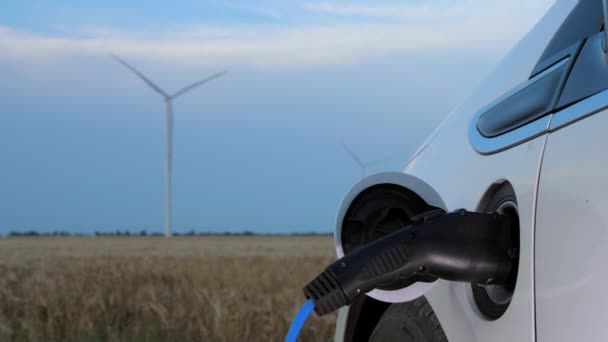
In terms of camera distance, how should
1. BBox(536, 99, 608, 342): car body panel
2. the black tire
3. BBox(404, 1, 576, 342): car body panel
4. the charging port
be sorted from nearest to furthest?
BBox(536, 99, 608, 342): car body panel → BBox(404, 1, 576, 342): car body panel → the charging port → the black tire

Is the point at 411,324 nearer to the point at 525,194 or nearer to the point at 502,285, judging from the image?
the point at 502,285

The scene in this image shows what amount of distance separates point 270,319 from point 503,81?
4.27 metres

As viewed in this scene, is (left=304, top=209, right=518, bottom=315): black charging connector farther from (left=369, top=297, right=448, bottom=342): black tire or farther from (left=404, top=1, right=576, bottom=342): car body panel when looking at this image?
(left=369, top=297, right=448, bottom=342): black tire

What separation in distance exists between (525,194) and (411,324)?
2.02 ft

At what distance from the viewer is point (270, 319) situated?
6.11m

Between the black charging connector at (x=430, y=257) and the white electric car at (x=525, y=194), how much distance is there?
4cm

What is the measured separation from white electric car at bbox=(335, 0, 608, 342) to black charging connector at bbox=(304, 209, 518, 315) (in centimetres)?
4

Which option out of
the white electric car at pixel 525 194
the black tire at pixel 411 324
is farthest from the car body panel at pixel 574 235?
the black tire at pixel 411 324

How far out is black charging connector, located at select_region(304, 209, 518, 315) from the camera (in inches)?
67.8

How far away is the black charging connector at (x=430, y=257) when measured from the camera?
1.72 meters

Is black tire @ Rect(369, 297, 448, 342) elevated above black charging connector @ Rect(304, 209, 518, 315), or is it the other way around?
black charging connector @ Rect(304, 209, 518, 315)

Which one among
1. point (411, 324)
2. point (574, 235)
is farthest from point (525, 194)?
point (411, 324)

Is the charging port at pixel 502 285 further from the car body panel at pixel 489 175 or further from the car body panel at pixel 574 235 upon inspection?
the car body panel at pixel 574 235

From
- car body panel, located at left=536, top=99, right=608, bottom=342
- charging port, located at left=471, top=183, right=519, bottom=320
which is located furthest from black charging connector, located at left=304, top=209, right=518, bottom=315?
car body panel, located at left=536, top=99, right=608, bottom=342
